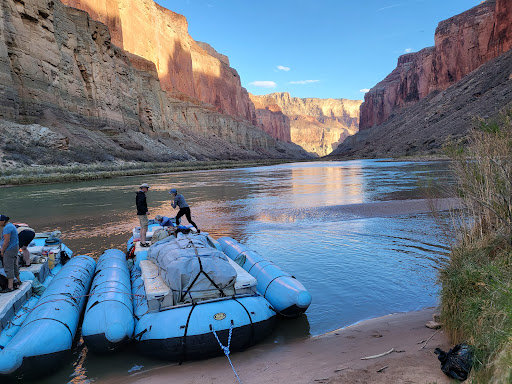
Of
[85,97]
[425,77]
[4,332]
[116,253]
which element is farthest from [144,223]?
[425,77]

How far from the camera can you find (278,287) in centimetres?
668

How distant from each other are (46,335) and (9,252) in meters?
1.91

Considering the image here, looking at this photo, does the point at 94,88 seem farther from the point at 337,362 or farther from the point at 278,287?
the point at 337,362

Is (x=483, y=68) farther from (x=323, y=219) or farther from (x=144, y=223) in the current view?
(x=144, y=223)

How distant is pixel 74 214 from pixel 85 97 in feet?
128

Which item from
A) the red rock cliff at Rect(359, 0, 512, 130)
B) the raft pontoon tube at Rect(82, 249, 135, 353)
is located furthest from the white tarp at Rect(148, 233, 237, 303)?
the red rock cliff at Rect(359, 0, 512, 130)

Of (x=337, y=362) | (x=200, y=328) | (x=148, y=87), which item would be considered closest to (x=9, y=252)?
(x=200, y=328)

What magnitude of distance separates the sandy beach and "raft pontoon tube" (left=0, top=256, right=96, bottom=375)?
888mm

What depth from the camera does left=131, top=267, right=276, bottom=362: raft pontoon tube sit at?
17.3ft

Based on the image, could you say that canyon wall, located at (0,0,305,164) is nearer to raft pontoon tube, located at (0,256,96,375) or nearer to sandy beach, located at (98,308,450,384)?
raft pontoon tube, located at (0,256,96,375)

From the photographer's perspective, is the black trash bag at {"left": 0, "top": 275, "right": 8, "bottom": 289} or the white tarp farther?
the black trash bag at {"left": 0, "top": 275, "right": 8, "bottom": 289}

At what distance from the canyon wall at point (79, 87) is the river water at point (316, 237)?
20.8m

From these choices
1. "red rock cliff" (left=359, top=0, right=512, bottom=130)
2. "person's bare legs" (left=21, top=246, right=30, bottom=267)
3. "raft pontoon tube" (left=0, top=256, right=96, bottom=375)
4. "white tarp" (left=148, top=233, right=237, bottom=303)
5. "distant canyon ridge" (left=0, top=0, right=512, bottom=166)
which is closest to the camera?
"raft pontoon tube" (left=0, top=256, right=96, bottom=375)

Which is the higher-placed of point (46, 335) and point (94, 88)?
point (94, 88)
